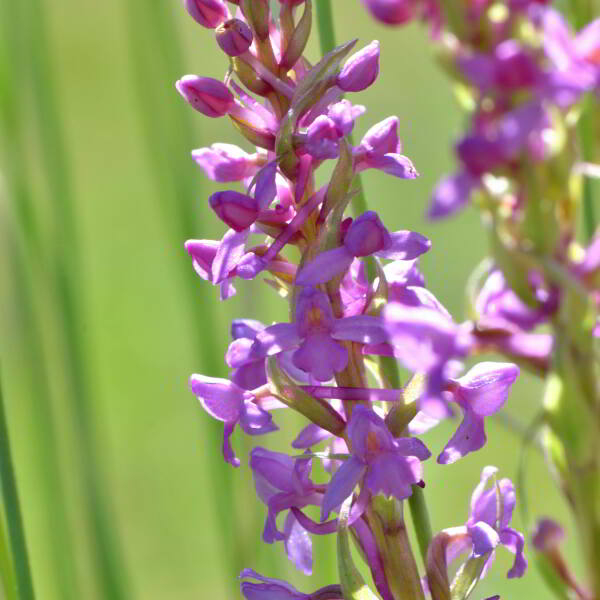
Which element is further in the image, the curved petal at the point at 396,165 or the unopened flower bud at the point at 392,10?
the curved petal at the point at 396,165

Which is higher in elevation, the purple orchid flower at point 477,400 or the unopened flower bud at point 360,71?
the unopened flower bud at point 360,71

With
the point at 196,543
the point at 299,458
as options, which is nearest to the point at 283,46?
the point at 299,458

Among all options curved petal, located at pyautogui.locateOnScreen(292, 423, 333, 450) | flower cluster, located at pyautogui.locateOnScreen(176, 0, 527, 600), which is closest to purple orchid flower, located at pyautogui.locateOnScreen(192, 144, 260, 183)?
flower cluster, located at pyautogui.locateOnScreen(176, 0, 527, 600)

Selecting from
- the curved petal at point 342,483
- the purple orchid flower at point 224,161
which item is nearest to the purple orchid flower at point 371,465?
the curved petal at point 342,483

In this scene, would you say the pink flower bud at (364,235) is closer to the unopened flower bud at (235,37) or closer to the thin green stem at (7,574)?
the unopened flower bud at (235,37)

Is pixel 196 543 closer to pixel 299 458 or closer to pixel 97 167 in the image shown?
pixel 97 167

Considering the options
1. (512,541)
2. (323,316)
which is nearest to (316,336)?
(323,316)

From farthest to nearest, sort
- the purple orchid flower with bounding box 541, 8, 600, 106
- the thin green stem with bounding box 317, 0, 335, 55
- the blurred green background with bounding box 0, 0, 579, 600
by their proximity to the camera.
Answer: the blurred green background with bounding box 0, 0, 579, 600
the thin green stem with bounding box 317, 0, 335, 55
the purple orchid flower with bounding box 541, 8, 600, 106

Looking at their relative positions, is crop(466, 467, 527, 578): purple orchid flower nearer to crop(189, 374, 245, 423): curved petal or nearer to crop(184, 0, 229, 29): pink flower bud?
crop(189, 374, 245, 423): curved petal
